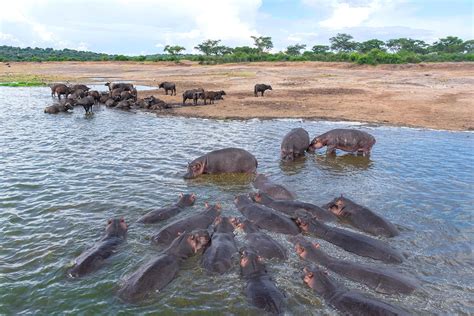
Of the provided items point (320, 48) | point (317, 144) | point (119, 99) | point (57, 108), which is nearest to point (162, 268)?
point (317, 144)

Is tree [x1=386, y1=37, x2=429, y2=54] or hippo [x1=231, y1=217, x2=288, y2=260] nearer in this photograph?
hippo [x1=231, y1=217, x2=288, y2=260]

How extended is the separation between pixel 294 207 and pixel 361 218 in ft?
4.97

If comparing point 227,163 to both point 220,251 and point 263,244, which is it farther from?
point 220,251

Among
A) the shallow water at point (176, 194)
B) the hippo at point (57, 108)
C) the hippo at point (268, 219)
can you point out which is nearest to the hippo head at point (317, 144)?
the shallow water at point (176, 194)

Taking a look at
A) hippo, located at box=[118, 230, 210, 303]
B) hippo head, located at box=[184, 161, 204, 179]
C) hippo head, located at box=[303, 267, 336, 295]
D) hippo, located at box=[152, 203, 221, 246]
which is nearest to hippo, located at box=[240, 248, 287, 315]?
hippo head, located at box=[303, 267, 336, 295]

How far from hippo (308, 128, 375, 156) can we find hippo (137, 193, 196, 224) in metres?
6.25

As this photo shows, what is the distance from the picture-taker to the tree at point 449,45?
70.8 metres

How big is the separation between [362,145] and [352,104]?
10.4 m

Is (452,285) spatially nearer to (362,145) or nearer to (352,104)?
(362,145)

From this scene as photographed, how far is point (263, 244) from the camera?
768 cm

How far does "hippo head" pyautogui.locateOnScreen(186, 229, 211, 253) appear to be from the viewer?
7.59 meters

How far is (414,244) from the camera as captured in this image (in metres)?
8.09

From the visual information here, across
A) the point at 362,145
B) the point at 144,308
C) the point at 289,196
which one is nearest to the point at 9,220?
the point at 144,308

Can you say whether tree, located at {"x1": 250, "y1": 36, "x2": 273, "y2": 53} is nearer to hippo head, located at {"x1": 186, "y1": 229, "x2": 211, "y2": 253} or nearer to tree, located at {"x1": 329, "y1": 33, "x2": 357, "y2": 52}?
tree, located at {"x1": 329, "y1": 33, "x2": 357, "y2": 52}
